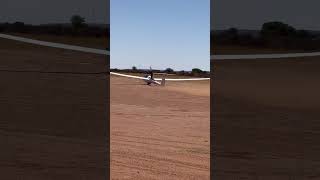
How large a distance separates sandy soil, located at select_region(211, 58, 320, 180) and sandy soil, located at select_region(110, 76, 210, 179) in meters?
0.26

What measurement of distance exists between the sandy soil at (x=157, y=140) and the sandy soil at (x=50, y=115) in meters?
0.29

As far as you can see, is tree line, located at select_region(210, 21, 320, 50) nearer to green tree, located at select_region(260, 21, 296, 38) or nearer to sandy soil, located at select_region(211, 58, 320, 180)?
green tree, located at select_region(260, 21, 296, 38)

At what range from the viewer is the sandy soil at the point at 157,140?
479cm

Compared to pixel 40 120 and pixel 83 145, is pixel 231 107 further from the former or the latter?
pixel 83 145

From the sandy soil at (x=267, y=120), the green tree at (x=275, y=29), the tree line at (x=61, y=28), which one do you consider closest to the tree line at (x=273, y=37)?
the green tree at (x=275, y=29)

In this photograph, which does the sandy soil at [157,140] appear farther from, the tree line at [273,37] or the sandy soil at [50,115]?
the tree line at [273,37]

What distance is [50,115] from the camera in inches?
327

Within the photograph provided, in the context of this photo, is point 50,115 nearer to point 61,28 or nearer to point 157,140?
point 157,140

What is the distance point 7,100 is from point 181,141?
5.01 meters

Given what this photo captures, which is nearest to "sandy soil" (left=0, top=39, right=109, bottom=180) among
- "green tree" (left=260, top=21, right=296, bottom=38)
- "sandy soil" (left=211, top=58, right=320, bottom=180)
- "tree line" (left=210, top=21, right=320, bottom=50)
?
"sandy soil" (left=211, top=58, right=320, bottom=180)

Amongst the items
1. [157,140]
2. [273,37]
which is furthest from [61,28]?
[157,140]

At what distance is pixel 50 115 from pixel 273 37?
1292cm

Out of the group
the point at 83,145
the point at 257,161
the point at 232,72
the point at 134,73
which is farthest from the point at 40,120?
the point at 134,73

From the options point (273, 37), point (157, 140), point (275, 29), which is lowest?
point (157, 140)
